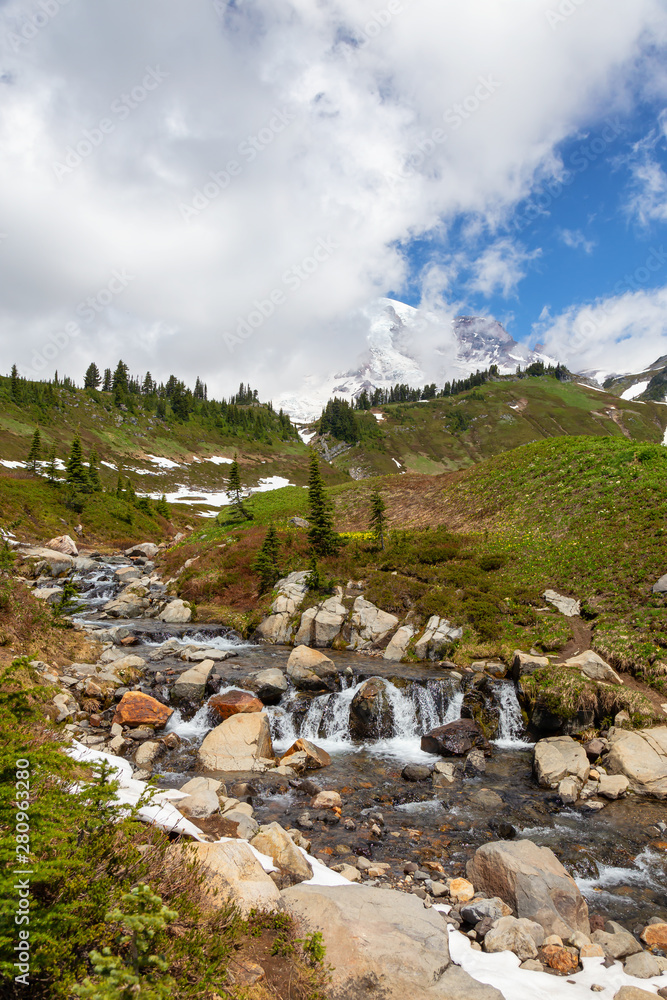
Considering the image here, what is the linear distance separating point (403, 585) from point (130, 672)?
15.1 m

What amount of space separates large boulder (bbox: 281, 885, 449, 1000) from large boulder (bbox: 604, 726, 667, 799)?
9.02 m

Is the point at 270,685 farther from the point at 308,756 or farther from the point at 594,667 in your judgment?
the point at 594,667

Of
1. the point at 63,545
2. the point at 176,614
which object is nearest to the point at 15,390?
the point at 63,545

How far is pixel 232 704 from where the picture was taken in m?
16.8

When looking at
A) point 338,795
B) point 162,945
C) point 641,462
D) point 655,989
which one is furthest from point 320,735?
point 641,462

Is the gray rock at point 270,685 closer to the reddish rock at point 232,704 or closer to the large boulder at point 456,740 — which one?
the reddish rock at point 232,704

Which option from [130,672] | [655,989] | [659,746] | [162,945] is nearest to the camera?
[162,945]

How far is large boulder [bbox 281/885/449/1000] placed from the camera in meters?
5.60

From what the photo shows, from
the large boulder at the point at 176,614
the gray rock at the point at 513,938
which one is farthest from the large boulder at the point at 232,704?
the large boulder at the point at 176,614

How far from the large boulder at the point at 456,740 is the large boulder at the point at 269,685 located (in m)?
5.93

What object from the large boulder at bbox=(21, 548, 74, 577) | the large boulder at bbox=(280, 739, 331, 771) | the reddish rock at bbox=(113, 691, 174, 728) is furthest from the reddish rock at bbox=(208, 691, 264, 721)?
the large boulder at bbox=(21, 548, 74, 577)

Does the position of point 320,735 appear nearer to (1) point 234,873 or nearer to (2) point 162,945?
(1) point 234,873

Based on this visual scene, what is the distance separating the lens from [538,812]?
12.0 metres

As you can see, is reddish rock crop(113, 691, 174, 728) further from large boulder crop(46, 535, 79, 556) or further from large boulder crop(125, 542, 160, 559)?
large boulder crop(125, 542, 160, 559)
